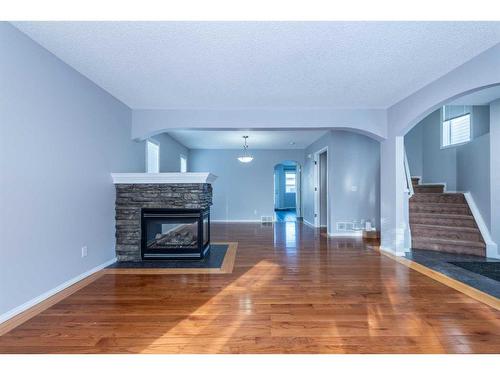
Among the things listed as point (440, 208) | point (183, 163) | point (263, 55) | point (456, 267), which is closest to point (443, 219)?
point (440, 208)

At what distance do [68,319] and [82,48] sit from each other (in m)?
2.57

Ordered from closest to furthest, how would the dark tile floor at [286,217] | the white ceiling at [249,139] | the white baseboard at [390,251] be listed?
1. the white baseboard at [390,251]
2. the white ceiling at [249,139]
3. the dark tile floor at [286,217]

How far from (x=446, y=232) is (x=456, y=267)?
135cm

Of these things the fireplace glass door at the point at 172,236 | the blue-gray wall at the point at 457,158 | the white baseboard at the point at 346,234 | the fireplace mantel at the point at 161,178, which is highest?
the blue-gray wall at the point at 457,158

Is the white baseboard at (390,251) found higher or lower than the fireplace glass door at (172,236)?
lower

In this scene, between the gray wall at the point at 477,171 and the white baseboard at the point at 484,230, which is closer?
the white baseboard at the point at 484,230

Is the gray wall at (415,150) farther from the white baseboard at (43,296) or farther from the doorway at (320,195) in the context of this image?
the white baseboard at (43,296)

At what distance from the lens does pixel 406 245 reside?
4504 millimetres

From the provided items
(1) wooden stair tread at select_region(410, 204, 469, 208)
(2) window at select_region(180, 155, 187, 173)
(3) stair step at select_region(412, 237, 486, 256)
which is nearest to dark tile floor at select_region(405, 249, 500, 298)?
(3) stair step at select_region(412, 237, 486, 256)

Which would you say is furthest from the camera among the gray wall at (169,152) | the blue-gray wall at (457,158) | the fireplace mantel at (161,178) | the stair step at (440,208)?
the gray wall at (169,152)

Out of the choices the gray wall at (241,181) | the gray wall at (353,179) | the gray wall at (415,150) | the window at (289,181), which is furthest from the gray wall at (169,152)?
the window at (289,181)

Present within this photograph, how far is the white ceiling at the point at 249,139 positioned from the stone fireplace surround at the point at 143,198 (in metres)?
2.37

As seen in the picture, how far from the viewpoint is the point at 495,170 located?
172 inches

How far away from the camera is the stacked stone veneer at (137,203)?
13.1ft
